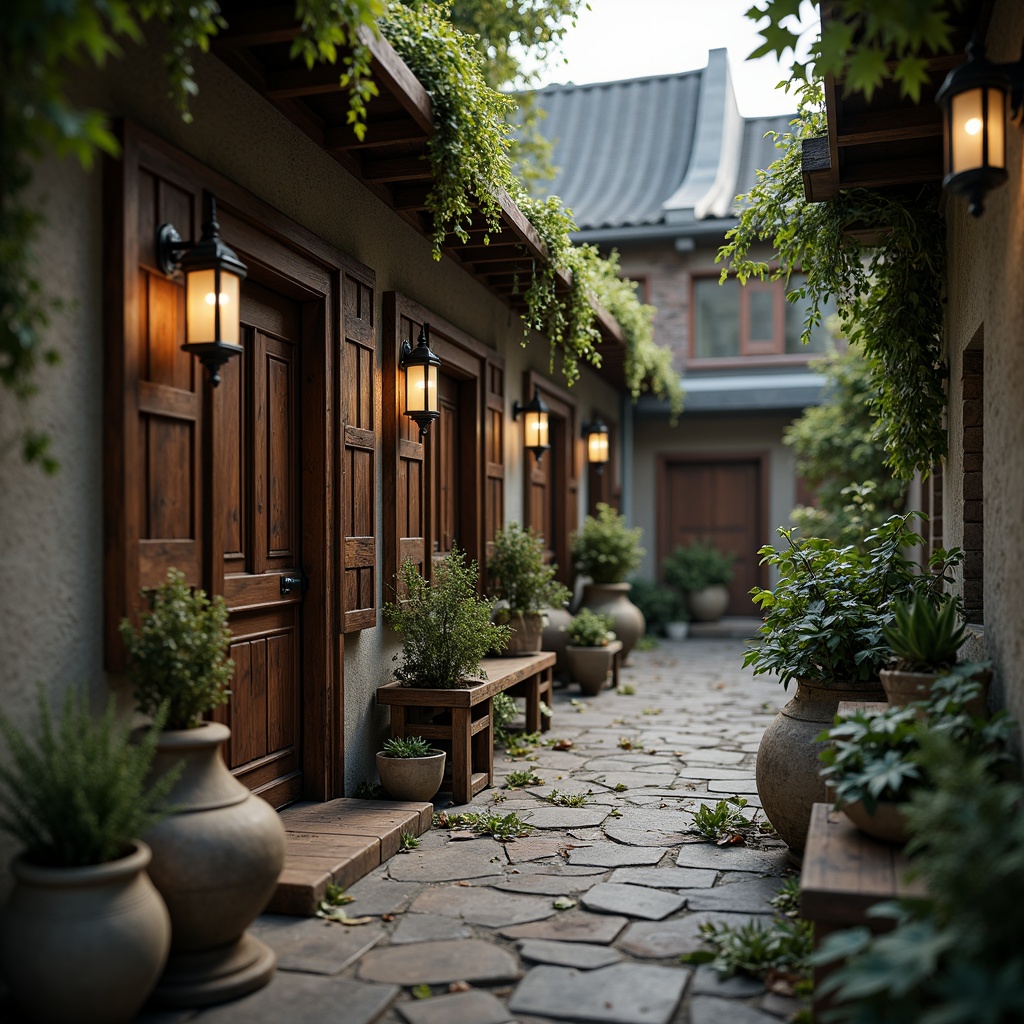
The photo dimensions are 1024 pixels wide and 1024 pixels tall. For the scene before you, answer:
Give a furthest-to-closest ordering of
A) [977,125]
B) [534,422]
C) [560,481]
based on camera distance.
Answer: [560,481]
[534,422]
[977,125]

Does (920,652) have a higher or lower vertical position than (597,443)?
lower

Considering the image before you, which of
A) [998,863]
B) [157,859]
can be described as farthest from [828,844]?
[157,859]

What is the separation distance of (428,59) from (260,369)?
1575 mm

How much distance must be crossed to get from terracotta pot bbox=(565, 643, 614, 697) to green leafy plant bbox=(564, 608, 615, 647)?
0.08 metres

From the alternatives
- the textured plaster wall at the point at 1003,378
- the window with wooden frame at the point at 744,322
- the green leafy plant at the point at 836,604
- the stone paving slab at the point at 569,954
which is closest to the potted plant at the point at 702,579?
the window with wooden frame at the point at 744,322

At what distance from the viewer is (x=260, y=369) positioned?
465 cm

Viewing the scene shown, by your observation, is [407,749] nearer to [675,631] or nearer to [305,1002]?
[305,1002]

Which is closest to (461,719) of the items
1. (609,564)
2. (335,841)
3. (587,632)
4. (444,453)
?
(335,841)

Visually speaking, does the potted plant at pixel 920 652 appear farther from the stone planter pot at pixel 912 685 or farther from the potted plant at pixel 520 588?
the potted plant at pixel 520 588

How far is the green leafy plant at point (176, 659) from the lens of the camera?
129 inches

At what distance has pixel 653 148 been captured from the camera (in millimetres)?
16281

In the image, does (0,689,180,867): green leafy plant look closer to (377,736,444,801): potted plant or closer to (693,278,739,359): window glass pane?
(377,736,444,801): potted plant

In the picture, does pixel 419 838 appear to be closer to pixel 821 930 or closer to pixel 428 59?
pixel 821 930

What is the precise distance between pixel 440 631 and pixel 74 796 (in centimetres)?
287
